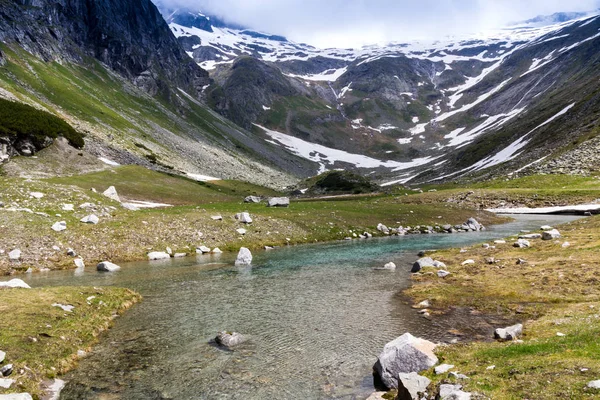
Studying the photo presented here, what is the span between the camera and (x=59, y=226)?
127 feet

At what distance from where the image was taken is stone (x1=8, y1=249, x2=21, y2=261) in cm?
3315

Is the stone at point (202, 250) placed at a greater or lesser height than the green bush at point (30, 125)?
lesser

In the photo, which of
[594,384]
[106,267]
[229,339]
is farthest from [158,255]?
[594,384]

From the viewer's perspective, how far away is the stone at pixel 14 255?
3315cm

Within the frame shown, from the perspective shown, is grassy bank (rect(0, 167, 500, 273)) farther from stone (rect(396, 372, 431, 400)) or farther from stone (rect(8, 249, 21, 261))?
stone (rect(396, 372, 431, 400))

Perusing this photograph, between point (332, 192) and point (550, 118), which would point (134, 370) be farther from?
point (550, 118)

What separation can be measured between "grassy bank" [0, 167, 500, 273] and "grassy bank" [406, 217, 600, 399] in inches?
885

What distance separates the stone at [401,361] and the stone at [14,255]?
34.0 metres

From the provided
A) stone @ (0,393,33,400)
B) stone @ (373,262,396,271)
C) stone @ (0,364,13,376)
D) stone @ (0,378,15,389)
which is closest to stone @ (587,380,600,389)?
stone @ (0,393,33,400)

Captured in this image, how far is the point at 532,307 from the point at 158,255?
33682 mm

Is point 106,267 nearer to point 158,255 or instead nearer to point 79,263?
point 79,263

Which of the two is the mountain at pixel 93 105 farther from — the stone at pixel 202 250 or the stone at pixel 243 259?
the stone at pixel 243 259

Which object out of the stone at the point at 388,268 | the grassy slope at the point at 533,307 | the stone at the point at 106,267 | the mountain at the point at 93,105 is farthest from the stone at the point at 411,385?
the mountain at the point at 93,105

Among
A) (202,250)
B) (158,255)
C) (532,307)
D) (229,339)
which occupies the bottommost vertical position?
(202,250)
